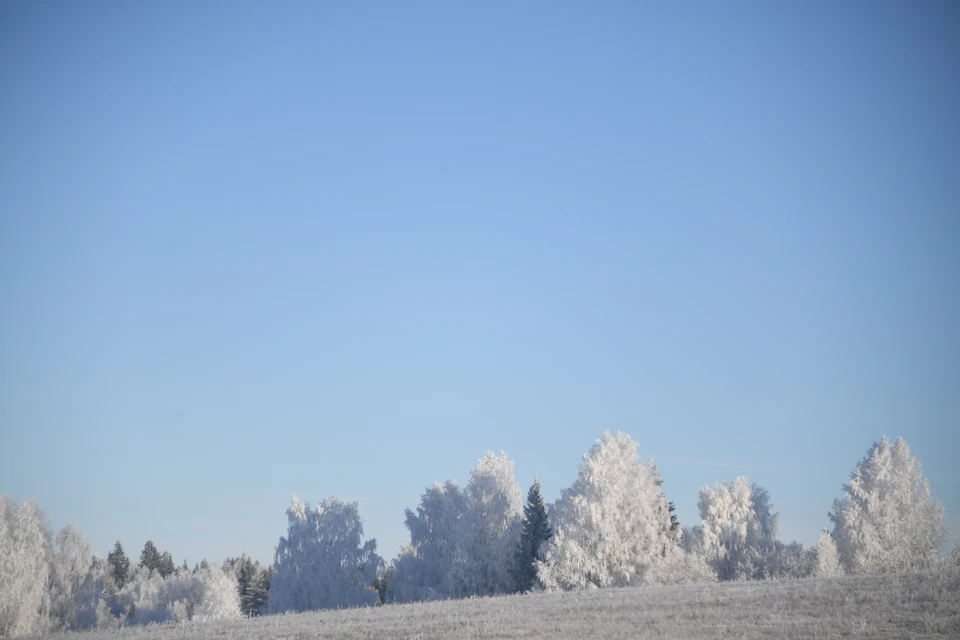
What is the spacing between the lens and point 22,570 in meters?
66.9

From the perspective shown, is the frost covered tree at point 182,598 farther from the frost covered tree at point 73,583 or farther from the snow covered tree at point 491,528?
the snow covered tree at point 491,528

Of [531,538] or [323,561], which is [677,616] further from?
[323,561]

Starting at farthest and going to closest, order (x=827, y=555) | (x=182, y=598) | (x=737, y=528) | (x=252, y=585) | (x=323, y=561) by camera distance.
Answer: (x=252, y=585), (x=182, y=598), (x=323, y=561), (x=737, y=528), (x=827, y=555)

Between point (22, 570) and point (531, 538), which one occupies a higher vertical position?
point (531, 538)

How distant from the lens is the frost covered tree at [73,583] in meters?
83.2

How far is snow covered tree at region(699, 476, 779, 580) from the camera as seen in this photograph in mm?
76312

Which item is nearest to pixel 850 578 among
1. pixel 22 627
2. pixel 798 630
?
pixel 798 630

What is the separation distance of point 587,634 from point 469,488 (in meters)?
55.8

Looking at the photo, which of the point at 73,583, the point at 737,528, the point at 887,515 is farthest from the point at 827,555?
the point at 73,583

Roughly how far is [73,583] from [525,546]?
50.2 metres

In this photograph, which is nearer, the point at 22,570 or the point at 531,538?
the point at 22,570

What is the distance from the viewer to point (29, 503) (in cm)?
7850

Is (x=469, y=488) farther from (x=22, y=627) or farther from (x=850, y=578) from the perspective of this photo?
(x=850, y=578)

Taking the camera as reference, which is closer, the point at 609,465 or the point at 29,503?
the point at 609,465
